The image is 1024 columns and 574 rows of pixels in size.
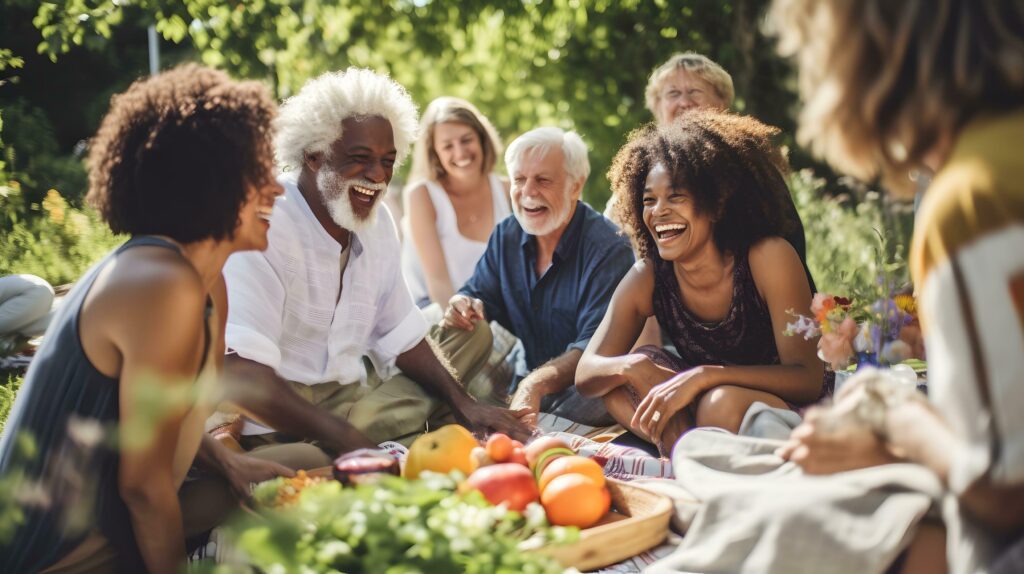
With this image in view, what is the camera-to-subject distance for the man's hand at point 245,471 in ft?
9.66

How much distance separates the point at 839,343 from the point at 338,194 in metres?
1.94

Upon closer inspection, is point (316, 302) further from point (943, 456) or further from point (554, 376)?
point (943, 456)

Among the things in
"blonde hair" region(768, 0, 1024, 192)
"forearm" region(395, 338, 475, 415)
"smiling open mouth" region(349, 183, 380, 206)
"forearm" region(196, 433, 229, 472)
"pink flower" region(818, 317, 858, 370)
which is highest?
"blonde hair" region(768, 0, 1024, 192)

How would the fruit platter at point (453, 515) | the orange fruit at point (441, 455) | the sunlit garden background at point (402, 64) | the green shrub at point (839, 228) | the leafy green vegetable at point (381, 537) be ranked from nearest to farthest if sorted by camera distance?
the leafy green vegetable at point (381, 537)
the fruit platter at point (453, 515)
the orange fruit at point (441, 455)
the sunlit garden background at point (402, 64)
the green shrub at point (839, 228)

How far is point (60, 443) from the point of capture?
2.38 m

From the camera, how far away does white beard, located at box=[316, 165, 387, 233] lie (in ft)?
12.9

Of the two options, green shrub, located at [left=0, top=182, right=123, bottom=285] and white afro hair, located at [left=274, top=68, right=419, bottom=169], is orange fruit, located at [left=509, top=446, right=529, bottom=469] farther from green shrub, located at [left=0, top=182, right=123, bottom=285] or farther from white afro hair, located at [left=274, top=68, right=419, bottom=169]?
green shrub, located at [left=0, top=182, right=123, bottom=285]

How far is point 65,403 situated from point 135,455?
22cm

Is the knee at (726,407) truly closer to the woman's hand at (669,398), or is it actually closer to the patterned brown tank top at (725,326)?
the woman's hand at (669,398)

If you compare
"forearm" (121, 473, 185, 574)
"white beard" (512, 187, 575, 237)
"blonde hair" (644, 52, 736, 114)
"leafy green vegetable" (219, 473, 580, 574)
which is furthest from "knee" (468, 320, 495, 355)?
"leafy green vegetable" (219, 473, 580, 574)

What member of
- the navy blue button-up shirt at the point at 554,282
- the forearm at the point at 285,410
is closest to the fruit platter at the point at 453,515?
the forearm at the point at 285,410

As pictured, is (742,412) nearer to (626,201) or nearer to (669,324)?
(669,324)

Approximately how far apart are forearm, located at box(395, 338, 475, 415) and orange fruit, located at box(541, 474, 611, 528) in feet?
4.06

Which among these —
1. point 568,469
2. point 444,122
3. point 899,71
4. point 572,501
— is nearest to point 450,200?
point 444,122
